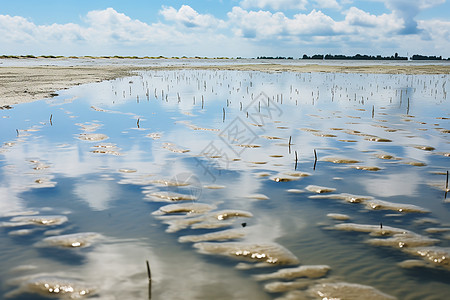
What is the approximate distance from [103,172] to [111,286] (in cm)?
496

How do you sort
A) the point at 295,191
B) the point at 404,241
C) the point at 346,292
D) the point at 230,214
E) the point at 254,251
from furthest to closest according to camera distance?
the point at 295,191 → the point at 230,214 → the point at 404,241 → the point at 254,251 → the point at 346,292

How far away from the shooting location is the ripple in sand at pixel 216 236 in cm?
572

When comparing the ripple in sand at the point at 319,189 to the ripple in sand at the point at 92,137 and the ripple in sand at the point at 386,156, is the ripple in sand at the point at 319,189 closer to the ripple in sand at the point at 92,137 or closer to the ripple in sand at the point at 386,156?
the ripple in sand at the point at 386,156

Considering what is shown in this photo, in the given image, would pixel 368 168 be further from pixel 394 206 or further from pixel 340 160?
pixel 394 206

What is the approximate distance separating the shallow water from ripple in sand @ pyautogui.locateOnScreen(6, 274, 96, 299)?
0.05 meters

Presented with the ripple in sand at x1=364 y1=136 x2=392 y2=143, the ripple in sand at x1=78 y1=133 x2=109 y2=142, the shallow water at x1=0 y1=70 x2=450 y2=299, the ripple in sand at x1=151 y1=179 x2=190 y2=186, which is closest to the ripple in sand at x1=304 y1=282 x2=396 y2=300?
the shallow water at x1=0 y1=70 x2=450 y2=299

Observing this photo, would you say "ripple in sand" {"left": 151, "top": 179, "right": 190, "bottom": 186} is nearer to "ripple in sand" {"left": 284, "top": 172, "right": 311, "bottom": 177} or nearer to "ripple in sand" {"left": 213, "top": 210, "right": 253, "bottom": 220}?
"ripple in sand" {"left": 213, "top": 210, "right": 253, "bottom": 220}

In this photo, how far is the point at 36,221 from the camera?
6336mm

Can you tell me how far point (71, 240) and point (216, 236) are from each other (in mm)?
2166

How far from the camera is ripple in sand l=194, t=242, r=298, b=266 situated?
5.14 metres

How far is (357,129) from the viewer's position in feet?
49.3

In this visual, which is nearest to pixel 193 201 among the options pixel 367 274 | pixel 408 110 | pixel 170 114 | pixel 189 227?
pixel 189 227

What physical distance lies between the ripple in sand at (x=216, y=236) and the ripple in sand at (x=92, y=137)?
8.13m

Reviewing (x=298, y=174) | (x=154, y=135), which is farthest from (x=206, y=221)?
(x=154, y=135)
